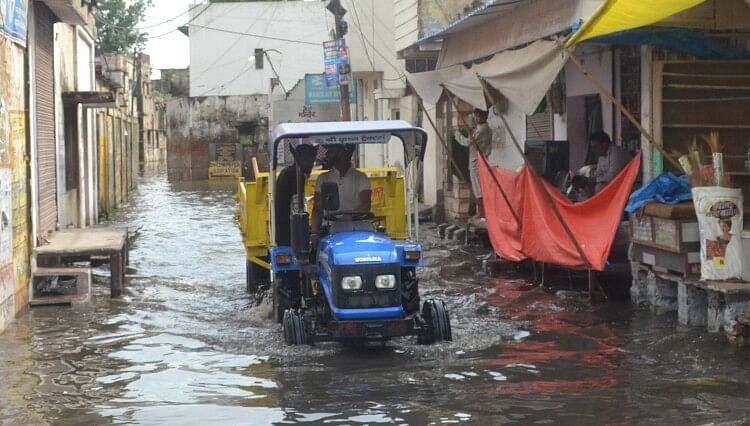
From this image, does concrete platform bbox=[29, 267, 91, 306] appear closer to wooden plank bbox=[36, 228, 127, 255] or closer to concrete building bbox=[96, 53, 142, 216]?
wooden plank bbox=[36, 228, 127, 255]

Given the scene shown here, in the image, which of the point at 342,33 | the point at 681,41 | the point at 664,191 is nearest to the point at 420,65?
the point at 342,33

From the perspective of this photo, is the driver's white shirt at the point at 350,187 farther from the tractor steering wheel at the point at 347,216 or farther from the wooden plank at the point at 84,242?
the wooden plank at the point at 84,242

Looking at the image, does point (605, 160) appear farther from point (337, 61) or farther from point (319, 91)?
point (319, 91)

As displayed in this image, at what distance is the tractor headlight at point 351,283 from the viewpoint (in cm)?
914

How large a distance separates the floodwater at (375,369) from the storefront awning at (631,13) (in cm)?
291

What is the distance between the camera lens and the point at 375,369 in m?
8.98

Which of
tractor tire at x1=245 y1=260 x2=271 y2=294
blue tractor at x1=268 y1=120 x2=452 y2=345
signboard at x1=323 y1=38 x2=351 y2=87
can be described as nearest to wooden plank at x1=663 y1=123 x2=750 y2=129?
blue tractor at x1=268 y1=120 x2=452 y2=345

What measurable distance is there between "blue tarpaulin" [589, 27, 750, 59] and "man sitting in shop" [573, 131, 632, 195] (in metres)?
1.77

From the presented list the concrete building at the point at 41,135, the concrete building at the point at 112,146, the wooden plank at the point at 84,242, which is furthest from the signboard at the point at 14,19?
the concrete building at the point at 112,146

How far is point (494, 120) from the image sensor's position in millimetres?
20797

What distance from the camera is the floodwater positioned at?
7.54m

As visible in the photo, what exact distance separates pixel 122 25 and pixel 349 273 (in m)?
58.0

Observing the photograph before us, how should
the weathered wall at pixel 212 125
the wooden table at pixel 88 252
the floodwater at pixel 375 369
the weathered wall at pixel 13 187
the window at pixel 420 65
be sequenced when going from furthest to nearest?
the weathered wall at pixel 212 125 < the window at pixel 420 65 < the wooden table at pixel 88 252 < the weathered wall at pixel 13 187 < the floodwater at pixel 375 369

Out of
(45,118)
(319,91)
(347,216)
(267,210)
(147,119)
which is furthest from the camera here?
(147,119)
